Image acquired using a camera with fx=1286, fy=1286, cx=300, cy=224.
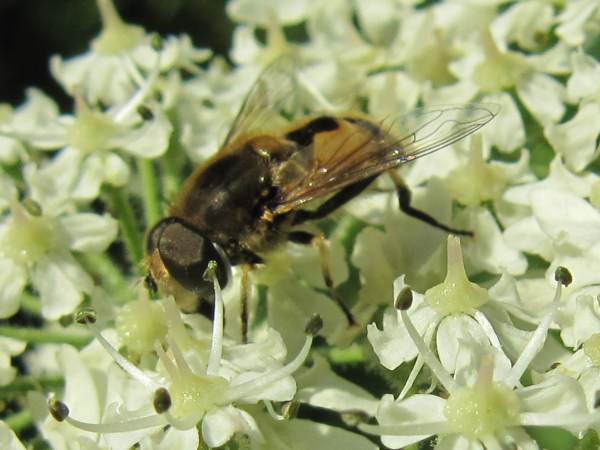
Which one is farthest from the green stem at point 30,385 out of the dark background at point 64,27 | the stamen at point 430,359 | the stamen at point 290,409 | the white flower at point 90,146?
the dark background at point 64,27

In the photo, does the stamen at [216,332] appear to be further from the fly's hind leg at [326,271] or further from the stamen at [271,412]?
the fly's hind leg at [326,271]

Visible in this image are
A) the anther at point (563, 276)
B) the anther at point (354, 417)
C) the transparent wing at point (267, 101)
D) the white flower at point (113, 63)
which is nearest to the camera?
the anther at point (354, 417)

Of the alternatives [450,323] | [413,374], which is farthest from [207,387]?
[450,323]

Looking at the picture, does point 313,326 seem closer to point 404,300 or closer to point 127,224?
point 404,300

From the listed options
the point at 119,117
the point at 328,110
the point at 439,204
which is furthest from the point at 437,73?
the point at 119,117

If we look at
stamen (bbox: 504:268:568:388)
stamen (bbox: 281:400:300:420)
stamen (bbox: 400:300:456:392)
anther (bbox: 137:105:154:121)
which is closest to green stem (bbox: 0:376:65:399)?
stamen (bbox: 281:400:300:420)

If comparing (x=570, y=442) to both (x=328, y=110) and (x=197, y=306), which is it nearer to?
(x=197, y=306)
